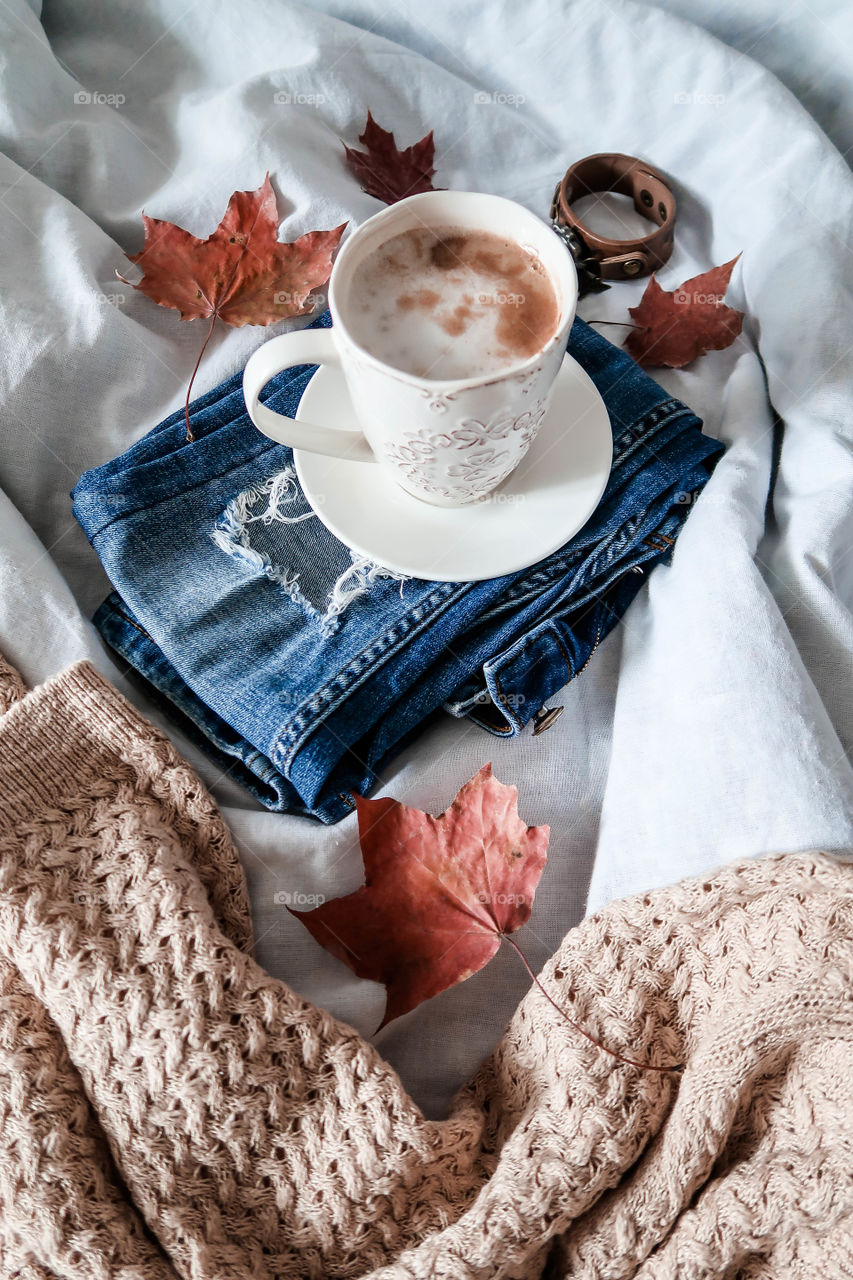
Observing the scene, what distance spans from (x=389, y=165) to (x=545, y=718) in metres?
0.72

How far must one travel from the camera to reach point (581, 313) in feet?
3.55

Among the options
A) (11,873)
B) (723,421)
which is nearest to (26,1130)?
(11,873)

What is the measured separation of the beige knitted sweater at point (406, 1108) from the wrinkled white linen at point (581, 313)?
0.28 feet

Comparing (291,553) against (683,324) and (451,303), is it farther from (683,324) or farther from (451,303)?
(683,324)

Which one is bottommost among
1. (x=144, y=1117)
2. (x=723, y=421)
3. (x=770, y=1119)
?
(x=770, y=1119)

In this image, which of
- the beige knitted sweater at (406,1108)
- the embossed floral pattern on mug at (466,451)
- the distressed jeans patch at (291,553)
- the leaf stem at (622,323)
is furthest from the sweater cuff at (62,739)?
the leaf stem at (622,323)

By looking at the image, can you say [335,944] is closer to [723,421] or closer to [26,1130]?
[26,1130]

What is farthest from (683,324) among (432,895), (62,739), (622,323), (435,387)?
(62,739)

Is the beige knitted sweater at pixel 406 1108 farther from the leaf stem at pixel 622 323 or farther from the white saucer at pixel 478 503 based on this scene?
the leaf stem at pixel 622 323

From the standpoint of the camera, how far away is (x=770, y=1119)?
686 mm

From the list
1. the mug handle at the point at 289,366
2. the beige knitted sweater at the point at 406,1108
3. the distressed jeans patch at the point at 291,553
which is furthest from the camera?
the distressed jeans patch at the point at 291,553

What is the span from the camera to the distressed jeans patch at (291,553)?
887 millimetres

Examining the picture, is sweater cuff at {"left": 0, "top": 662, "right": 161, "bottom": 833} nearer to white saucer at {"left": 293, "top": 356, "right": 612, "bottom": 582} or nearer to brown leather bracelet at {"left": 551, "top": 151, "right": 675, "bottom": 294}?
white saucer at {"left": 293, "top": 356, "right": 612, "bottom": 582}

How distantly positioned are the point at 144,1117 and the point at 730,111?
3.91ft
